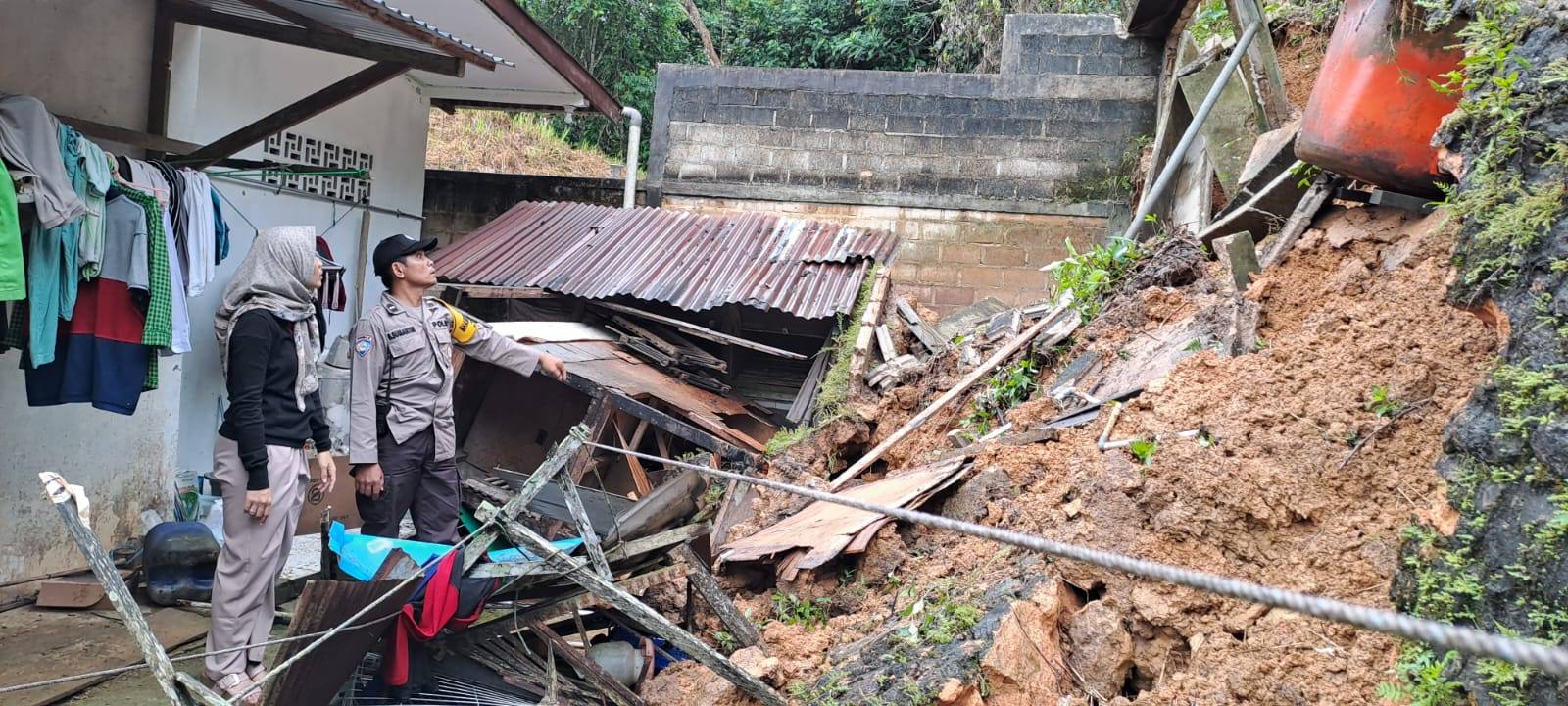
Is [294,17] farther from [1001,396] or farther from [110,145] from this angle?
[1001,396]

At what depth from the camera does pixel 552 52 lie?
26.5 feet

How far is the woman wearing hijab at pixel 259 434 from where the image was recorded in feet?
12.9

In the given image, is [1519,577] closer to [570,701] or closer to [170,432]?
[570,701]

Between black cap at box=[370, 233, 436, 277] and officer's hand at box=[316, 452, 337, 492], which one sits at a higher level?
black cap at box=[370, 233, 436, 277]

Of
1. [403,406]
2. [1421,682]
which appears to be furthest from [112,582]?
[1421,682]

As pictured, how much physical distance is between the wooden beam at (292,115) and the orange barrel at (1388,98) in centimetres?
473

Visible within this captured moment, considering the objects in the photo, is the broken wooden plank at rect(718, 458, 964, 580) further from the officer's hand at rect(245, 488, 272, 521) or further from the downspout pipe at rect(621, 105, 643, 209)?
the downspout pipe at rect(621, 105, 643, 209)

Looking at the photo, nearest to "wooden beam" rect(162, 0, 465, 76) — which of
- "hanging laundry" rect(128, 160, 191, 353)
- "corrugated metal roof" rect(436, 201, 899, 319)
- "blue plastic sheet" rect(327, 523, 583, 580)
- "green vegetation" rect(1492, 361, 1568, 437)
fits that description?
"hanging laundry" rect(128, 160, 191, 353)

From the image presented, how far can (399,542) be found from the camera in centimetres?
386

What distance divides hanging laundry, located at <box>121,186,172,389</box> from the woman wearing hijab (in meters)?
0.70

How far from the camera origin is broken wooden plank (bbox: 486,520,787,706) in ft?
11.1

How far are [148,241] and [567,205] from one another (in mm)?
5290

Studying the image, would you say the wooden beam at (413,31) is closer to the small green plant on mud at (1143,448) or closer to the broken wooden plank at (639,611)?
the broken wooden plank at (639,611)

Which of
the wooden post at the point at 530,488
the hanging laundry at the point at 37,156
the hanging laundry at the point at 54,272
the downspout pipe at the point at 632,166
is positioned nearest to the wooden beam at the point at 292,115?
the hanging laundry at the point at 54,272
